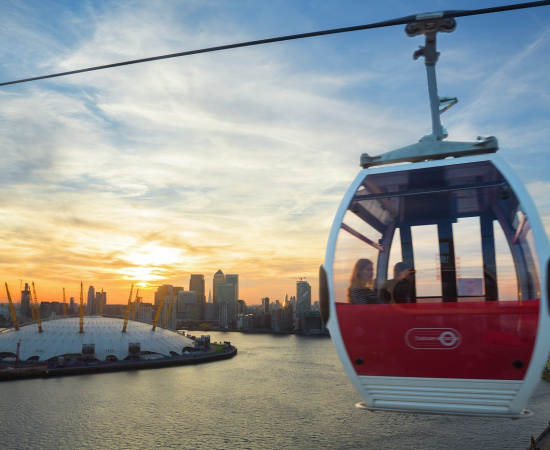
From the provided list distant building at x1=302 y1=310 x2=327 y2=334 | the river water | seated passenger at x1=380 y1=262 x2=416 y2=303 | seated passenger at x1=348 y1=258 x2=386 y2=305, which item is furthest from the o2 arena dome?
distant building at x1=302 y1=310 x2=327 y2=334

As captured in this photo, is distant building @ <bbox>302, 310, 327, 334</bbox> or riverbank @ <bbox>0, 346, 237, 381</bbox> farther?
distant building @ <bbox>302, 310, 327, 334</bbox>

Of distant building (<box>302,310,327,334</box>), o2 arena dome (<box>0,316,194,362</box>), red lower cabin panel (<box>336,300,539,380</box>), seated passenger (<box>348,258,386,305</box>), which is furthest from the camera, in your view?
distant building (<box>302,310,327,334</box>)

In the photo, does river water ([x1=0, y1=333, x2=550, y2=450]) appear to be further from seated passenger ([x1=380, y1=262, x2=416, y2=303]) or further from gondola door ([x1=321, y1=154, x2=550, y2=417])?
seated passenger ([x1=380, y1=262, x2=416, y2=303])

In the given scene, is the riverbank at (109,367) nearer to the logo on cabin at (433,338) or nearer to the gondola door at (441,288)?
the gondola door at (441,288)

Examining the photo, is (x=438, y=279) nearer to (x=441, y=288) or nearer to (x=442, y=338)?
(x=441, y=288)

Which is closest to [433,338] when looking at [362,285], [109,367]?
[362,285]

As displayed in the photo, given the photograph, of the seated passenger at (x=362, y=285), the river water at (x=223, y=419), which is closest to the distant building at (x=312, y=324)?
the river water at (x=223, y=419)
